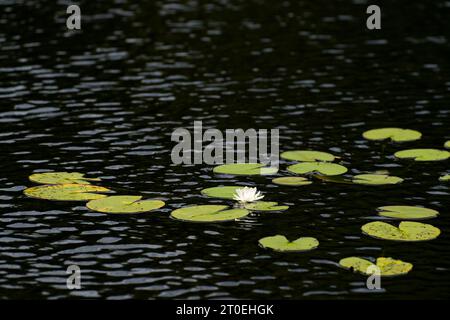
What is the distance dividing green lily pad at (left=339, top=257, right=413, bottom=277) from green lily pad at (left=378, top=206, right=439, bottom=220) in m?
2.16

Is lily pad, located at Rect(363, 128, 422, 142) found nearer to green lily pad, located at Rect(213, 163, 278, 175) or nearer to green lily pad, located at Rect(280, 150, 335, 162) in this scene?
green lily pad, located at Rect(280, 150, 335, 162)

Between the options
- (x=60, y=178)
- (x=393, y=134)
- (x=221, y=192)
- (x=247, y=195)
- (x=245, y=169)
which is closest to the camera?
(x=247, y=195)

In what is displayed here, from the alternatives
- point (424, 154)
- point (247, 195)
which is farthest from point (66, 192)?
point (424, 154)

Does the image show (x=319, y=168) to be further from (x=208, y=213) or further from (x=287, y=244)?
(x=287, y=244)

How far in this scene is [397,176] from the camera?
793 inches

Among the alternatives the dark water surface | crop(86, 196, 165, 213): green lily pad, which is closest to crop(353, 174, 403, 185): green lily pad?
the dark water surface

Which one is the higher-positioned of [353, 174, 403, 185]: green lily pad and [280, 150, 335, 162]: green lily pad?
[280, 150, 335, 162]: green lily pad

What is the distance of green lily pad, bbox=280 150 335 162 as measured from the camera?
21047mm

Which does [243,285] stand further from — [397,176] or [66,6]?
[66,6]

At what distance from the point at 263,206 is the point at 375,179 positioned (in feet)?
10.3

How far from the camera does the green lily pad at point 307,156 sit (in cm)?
2105

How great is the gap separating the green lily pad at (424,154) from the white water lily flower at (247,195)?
484 cm

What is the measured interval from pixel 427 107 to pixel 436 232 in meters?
9.29

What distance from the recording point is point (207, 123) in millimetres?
24141
